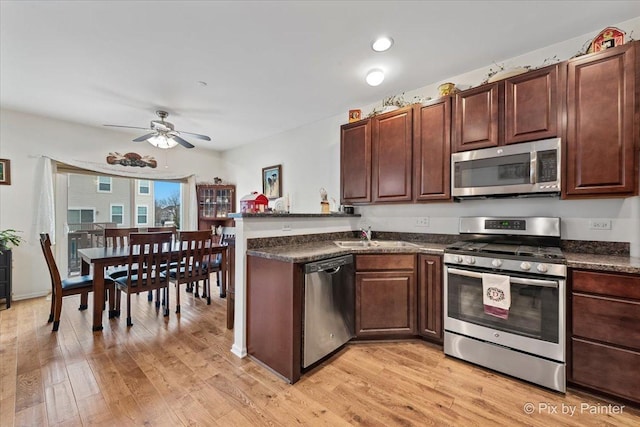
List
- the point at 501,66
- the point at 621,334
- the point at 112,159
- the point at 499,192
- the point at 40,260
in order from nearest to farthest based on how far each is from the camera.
Result: the point at 621,334, the point at 499,192, the point at 501,66, the point at 40,260, the point at 112,159

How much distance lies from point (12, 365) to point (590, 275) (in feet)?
14.0

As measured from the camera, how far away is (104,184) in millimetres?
4668

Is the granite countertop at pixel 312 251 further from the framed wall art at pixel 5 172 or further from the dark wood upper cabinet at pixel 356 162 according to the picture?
the framed wall art at pixel 5 172

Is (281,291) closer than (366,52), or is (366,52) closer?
(281,291)

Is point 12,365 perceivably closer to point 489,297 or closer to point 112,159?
point 112,159

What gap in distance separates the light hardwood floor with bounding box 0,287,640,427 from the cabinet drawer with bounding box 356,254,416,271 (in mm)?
735

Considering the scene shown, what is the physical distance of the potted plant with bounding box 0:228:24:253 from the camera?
10.9ft

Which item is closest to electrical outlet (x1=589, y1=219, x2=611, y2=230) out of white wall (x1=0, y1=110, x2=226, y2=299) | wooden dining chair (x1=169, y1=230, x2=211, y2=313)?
wooden dining chair (x1=169, y1=230, x2=211, y2=313)

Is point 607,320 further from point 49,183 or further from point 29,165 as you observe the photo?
point 29,165

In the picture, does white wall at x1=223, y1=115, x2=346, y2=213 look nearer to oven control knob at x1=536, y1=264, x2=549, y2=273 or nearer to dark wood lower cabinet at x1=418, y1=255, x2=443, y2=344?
dark wood lower cabinet at x1=418, y1=255, x2=443, y2=344

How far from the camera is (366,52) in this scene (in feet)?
7.92

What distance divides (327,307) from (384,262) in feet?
2.27

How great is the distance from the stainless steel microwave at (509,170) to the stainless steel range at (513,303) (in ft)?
1.16

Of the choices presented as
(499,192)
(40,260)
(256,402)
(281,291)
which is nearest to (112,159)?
(40,260)
